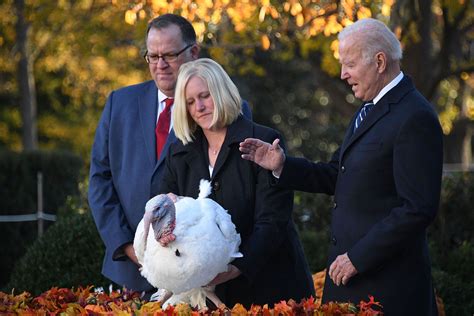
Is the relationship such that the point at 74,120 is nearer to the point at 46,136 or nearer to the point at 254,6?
the point at 46,136

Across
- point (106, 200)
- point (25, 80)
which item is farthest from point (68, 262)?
point (25, 80)

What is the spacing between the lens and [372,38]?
13.6ft

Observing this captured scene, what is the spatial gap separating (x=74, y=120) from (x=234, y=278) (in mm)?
20481

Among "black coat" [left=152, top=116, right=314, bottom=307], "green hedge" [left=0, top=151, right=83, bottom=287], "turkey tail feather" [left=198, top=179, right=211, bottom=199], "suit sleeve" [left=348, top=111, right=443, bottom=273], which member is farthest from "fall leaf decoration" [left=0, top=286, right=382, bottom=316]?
"green hedge" [left=0, top=151, right=83, bottom=287]

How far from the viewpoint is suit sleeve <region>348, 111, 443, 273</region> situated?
3977mm

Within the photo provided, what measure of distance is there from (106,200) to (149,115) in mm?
527

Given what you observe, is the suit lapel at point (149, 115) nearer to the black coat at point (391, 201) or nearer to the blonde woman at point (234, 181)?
the blonde woman at point (234, 181)

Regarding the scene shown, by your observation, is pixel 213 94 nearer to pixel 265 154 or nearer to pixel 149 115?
pixel 265 154

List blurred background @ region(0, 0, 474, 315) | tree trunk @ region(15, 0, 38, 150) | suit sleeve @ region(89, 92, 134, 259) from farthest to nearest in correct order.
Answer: tree trunk @ region(15, 0, 38, 150), blurred background @ region(0, 0, 474, 315), suit sleeve @ region(89, 92, 134, 259)

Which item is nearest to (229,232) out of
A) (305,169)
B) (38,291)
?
(305,169)

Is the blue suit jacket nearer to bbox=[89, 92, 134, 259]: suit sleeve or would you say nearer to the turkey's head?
bbox=[89, 92, 134, 259]: suit sleeve

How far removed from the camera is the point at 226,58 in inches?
675

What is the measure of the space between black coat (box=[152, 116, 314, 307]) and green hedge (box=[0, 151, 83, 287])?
246 inches

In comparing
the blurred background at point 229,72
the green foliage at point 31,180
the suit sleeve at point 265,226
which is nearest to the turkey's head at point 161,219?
the suit sleeve at point 265,226
